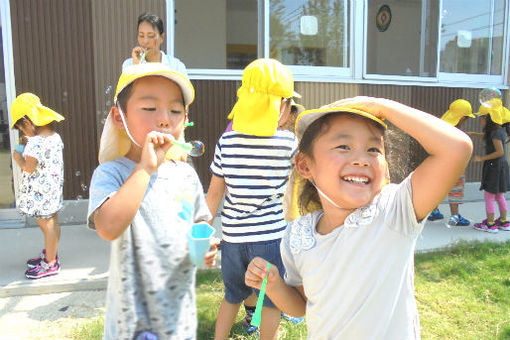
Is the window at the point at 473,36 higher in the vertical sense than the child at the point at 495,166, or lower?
higher

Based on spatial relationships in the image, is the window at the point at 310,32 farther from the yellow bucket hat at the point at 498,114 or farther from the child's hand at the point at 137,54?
the child's hand at the point at 137,54

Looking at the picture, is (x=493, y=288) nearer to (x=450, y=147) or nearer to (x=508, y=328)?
(x=508, y=328)

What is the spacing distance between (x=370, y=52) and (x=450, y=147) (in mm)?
9369

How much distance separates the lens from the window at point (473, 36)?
23.4ft

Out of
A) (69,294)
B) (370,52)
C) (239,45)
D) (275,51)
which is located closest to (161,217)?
(69,294)

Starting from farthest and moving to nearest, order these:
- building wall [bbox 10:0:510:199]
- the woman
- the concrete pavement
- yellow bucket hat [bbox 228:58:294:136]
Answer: building wall [bbox 10:0:510:199] < the woman < the concrete pavement < yellow bucket hat [bbox 228:58:294:136]

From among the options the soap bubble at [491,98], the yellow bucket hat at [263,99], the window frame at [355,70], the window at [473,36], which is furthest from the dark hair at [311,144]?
the window at [473,36]

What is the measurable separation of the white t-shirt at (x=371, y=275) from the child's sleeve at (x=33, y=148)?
2828 mm

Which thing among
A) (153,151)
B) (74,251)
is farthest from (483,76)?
(153,151)

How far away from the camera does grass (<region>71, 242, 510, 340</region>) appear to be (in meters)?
2.56

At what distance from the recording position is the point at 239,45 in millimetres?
9773

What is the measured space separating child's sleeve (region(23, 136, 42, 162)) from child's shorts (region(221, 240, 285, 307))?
199cm

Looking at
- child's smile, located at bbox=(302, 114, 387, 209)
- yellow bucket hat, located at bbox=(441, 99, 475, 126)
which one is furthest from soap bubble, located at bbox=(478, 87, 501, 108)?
child's smile, located at bbox=(302, 114, 387, 209)

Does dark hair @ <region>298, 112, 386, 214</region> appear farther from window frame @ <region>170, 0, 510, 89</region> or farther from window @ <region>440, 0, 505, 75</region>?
window @ <region>440, 0, 505, 75</region>
